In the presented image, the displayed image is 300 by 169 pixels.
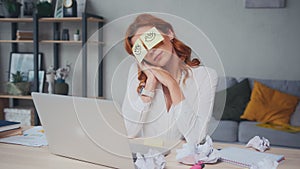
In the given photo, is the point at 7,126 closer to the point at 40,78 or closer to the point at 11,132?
the point at 11,132

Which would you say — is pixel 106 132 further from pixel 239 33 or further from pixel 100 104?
pixel 239 33

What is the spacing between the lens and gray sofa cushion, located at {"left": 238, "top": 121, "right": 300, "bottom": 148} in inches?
112

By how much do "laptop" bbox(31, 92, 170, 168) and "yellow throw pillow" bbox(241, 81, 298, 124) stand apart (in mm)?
2101

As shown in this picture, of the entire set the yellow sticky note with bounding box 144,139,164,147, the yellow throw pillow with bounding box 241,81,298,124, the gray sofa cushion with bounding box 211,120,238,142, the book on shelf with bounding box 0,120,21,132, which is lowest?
the gray sofa cushion with bounding box 211,120,238,142

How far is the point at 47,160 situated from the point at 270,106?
96.1 inches

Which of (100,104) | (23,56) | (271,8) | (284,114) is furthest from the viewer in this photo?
(23,56)

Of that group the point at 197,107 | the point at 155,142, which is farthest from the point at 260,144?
the point at 155,142

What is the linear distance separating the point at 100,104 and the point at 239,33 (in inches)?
114

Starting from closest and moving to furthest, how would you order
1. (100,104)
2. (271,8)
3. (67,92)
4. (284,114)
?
(100,104)
(284,114)
(271,8)
(67,92)

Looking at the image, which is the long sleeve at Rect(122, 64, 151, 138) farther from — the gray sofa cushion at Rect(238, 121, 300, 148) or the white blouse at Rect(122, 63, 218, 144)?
the gray sofa cushion at Rect(238, 121, 300, 148)

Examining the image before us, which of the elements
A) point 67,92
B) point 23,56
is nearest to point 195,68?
point 67,92

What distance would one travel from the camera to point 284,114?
3.13m

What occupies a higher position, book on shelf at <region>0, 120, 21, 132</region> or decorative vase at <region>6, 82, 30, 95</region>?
book on shelf at <region>0, 120, 21, 132</region>

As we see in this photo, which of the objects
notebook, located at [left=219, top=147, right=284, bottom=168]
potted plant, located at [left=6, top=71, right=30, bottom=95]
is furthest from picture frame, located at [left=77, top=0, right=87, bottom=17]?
notebook, located at [left=219, top=147, right=284, bottom=168]
